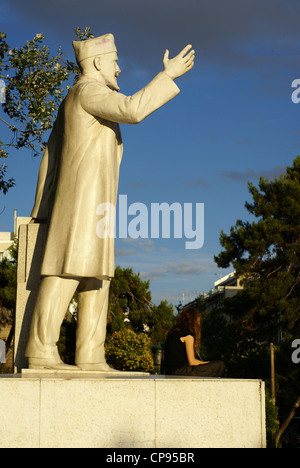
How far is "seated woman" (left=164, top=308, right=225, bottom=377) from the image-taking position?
5.75 metres

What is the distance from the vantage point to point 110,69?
213 inches

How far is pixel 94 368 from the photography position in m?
5.03

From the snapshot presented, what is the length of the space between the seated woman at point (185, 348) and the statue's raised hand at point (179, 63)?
2.40 m

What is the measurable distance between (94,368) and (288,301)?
19481mm

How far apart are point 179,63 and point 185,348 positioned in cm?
263

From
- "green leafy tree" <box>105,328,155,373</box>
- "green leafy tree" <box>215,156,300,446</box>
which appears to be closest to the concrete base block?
"green leafy tree" <box>105,328,155,373</box>

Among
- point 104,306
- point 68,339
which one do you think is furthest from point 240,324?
point 104,306

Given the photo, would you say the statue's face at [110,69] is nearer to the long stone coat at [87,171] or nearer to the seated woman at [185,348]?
the long stone coat at [87,171]

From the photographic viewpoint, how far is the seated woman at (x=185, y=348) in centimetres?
575

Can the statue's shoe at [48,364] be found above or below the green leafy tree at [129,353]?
above

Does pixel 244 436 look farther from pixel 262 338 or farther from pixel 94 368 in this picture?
pixel 262 338

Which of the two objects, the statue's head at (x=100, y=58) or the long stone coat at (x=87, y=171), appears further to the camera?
the statue's head at (x=100, y=58)

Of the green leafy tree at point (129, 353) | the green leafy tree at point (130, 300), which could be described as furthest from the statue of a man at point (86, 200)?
the green leafy tree at point (130, 300)

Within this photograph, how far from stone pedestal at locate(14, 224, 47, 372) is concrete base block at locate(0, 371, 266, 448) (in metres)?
1.18
